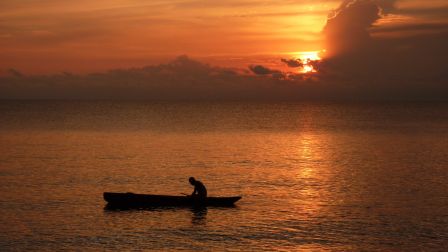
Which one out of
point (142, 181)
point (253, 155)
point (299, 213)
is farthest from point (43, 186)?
point (253, 155)

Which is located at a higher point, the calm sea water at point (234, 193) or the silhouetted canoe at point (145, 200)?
the silhouetted canoe at point (145, 200)

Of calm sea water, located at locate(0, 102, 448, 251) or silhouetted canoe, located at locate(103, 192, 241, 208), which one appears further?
silhouetted canoe, located at locate(103, 192, 241, 208)

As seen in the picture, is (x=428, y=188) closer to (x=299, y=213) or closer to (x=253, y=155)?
(x=299, y=213)

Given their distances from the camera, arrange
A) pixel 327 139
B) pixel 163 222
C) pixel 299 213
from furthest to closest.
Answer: pixel 327 139, pixel 299 213, pixel 163 222

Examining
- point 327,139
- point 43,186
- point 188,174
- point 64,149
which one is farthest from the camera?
point 327,139

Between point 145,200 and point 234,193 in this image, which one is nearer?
point 145,200

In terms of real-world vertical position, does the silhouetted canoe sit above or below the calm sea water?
above

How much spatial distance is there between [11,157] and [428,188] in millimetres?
35078

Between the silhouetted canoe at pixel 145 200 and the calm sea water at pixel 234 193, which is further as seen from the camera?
the silhouetted canoe at pixel 145 200

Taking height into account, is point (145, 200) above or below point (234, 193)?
above

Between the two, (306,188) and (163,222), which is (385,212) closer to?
(306,188)

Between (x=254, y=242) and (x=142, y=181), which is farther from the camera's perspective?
(x=142, y=181)

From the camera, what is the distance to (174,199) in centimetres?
3050

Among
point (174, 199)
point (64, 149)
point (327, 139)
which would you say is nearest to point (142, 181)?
point (174, 199)
